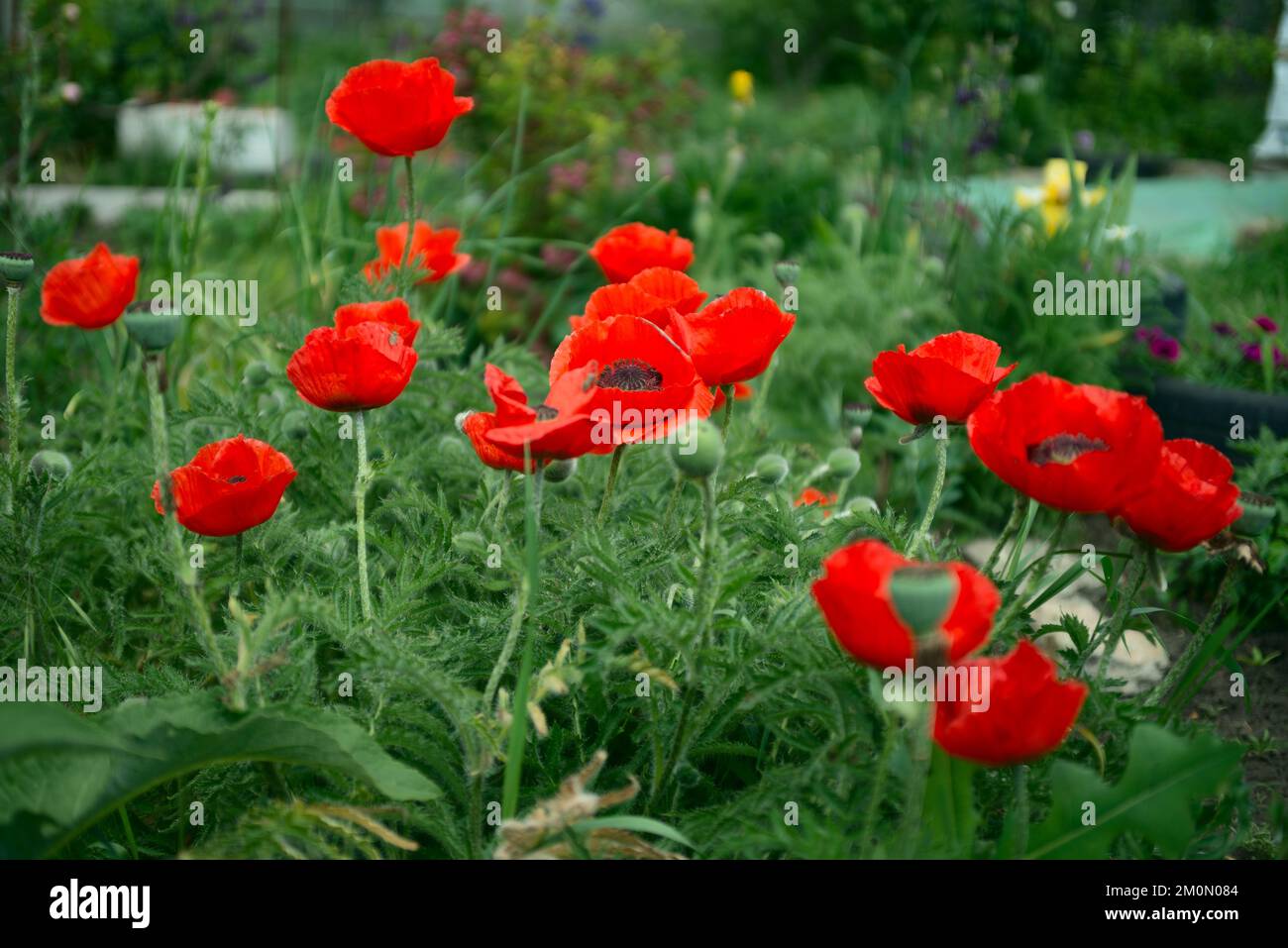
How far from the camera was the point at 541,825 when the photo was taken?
925mm

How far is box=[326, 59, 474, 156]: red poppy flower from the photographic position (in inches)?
58.0

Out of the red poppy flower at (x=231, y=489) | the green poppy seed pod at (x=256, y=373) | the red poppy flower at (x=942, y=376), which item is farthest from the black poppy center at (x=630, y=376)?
the green poppy seed pod at (x=256, y=373)

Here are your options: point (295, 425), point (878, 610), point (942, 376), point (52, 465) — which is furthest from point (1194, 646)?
point (52, 465)

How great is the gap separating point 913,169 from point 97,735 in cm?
352

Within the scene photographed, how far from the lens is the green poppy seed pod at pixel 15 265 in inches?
49.2

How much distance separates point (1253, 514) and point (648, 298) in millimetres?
→ 652

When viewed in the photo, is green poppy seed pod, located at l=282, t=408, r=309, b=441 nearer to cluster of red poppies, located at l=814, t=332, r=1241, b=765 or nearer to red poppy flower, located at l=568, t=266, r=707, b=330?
red poppy flower, located at l=568, t=266, r=707, b=330

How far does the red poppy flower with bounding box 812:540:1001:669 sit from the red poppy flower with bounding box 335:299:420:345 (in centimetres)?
58

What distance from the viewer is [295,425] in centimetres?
151

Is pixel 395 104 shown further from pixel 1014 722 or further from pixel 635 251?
pixel 1014 722

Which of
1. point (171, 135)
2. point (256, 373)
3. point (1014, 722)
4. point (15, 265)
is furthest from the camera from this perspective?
point (171, 135)

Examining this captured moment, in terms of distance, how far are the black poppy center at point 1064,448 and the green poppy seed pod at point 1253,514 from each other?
0.76 ft

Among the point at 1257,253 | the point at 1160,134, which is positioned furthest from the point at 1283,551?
the point at 1160,134

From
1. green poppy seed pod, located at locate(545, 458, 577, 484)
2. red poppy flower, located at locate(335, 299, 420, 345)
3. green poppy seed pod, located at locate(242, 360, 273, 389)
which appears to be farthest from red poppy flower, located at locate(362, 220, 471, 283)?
green poppy seed pod, located at locate(545, 458, 577, 484)
